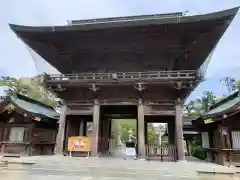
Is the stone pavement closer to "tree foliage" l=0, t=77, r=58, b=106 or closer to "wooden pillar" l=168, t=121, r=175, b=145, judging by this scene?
"wooden pillar" l=168, t=121, r=175, b=145

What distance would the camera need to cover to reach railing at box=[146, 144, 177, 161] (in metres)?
11.8

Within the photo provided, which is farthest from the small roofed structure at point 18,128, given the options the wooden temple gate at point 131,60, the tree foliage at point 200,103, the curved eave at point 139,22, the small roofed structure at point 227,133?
the tree foliage at point 200,103

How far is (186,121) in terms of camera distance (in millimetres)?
18422

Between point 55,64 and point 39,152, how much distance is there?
21.1 ft

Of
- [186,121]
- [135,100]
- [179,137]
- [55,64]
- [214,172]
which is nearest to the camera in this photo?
[214,172]

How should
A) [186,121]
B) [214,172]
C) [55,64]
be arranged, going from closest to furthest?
1. [214,172]
2. [55,64]
3. [186,121]

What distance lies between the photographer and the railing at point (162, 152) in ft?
38.8

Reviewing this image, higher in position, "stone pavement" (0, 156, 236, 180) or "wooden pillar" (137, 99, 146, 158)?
"wooden pillar" (137, 99, 146, 158)

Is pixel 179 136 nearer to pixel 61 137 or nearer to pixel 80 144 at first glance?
pixel 80 144

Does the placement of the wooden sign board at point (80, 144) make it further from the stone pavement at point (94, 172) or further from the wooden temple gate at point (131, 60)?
the stone pavement at point (94, 172)

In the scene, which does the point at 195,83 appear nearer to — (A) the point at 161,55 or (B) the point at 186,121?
(A) the point at 161,55

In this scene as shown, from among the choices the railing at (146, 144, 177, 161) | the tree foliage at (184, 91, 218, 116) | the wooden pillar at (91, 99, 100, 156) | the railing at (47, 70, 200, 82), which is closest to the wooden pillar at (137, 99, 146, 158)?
the railing at (146, 144, 177, 161)

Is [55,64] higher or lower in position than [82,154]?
higher

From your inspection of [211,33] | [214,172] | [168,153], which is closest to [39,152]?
[168,153]
